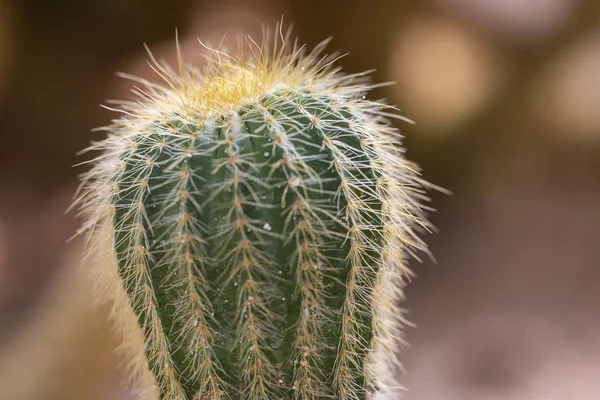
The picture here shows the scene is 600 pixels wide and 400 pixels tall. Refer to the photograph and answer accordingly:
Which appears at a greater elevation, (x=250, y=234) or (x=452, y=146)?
(x=250, y=234)

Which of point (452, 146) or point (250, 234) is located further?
point (452, 146)

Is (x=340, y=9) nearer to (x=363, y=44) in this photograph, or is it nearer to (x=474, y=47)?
(x=363, y=44)

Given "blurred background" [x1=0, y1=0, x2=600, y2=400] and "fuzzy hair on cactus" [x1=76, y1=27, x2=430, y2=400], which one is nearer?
"fuzzy hair on cactus" [x1=76, y1=27, x2=430, y2=400]

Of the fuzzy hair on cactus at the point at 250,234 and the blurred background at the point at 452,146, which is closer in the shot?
the fuzzy hair on cactus at the point at 250,234
